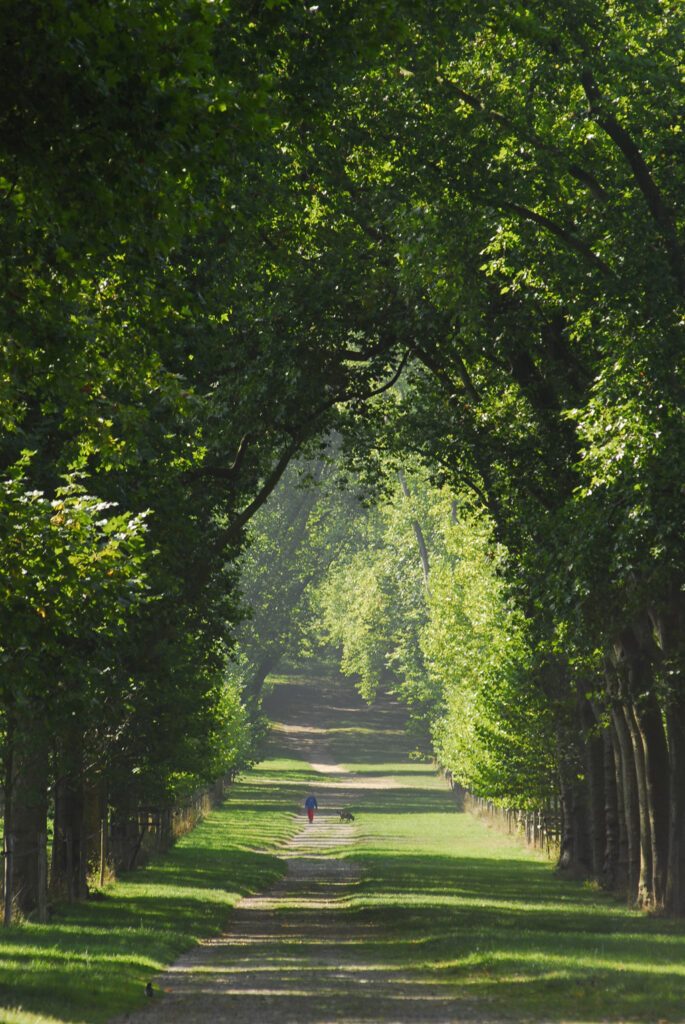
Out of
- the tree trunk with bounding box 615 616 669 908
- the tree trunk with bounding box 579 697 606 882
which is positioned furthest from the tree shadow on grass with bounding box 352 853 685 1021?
the tree trunk with bounding box 579 697 606 882

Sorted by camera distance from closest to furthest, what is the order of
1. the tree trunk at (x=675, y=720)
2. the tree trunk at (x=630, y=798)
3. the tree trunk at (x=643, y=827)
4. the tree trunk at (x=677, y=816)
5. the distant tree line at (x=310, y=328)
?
1. the distant tree line at (x=310, y=328)
2. the tree trunk at (x=675, y=720)
3. the tree trunk at (x=677, y=816)
4. the tree trunk at (x=643, y=827)
5. the tree trunk at (x=630, y=798)

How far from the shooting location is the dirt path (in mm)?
14711

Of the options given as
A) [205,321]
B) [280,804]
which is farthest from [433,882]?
[280,804]

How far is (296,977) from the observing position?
59.4 ft

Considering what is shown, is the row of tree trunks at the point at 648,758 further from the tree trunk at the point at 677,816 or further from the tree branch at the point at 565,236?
the tree branch at the point at 565,236

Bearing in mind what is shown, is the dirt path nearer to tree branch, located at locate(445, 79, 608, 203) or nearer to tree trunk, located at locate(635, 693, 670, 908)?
tree trunk, located at locate(635, 693, 670, 908)

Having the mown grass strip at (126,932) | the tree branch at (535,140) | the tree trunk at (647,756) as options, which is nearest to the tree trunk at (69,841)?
the mown grass strip at (126,932)

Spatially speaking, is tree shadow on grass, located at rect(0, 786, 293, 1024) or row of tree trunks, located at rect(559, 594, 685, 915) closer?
tree shadow on grass, located at rect(0, 786, 293, 1024)

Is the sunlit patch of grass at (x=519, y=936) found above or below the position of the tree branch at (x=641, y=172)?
below

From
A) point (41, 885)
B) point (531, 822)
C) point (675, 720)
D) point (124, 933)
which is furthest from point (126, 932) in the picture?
point (531, 822)

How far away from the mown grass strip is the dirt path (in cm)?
42

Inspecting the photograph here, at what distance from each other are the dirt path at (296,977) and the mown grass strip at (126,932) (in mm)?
422

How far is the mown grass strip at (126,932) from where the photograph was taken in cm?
1565

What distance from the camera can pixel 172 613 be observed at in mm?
23156
